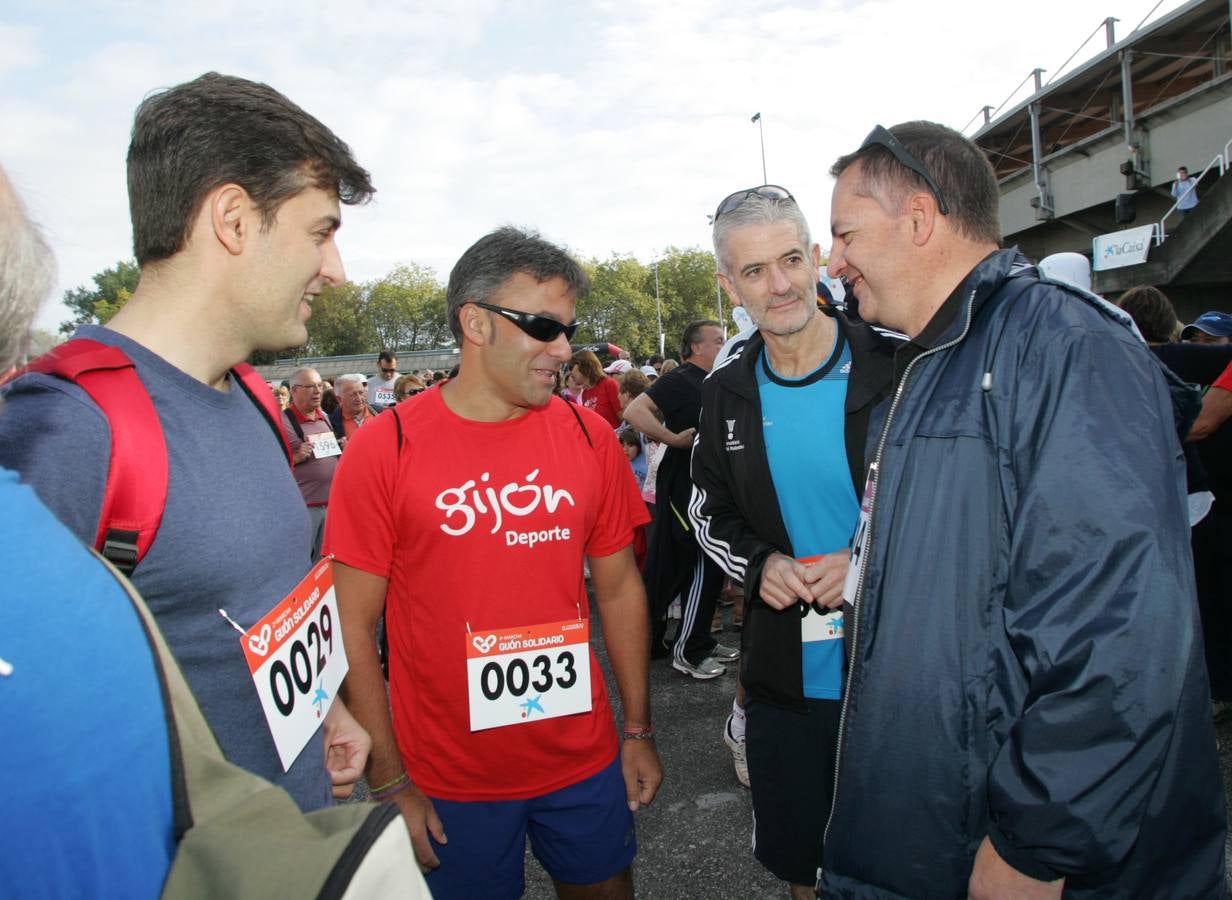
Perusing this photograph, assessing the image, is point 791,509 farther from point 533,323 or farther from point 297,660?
point 297,660

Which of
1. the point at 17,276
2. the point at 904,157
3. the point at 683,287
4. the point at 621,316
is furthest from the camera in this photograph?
the point at 683,287

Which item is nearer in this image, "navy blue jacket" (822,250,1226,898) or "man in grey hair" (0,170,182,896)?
"man in grey hair" (0,170,182,896)

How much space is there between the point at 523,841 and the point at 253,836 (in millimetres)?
1778

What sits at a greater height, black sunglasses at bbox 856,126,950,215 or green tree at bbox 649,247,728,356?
green tree at bbox 649,247,728,356

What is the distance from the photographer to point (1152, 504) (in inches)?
50.5

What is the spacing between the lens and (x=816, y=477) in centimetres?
253

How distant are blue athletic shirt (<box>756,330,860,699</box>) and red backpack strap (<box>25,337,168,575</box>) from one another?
1.82 m

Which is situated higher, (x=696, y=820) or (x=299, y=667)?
(x=299, y=667)

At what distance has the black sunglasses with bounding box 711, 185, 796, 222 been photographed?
2.91 metres

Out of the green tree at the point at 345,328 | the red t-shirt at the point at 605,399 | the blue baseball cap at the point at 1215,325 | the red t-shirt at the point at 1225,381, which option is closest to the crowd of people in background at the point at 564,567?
the red t-shirt at the point at 1225,381

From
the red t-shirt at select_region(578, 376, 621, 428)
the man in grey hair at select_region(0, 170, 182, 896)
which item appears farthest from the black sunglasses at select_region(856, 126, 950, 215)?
the red t-shirt at select_region(578, 376, 621, 428)

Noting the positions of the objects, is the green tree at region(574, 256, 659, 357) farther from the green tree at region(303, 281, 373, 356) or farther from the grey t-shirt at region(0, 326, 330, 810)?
the grey t-shirt at region(0, 326, 330, 810)

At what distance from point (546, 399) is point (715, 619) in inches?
179

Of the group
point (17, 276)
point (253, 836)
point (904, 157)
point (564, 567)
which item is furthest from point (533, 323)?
point (253, 836)
